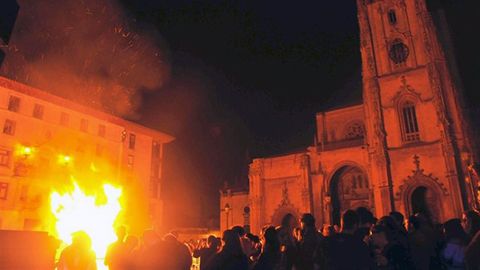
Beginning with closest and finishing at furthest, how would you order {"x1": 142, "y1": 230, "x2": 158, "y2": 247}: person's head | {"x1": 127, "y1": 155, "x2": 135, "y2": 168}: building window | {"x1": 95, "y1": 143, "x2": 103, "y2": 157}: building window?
{"x1": 142, "y1": 230, "x2": 158, "y2": 247}: person's head → {"x1": 95, "y1": 143, "x2": 103, "y2": 157}: building window → {"x1": 127, "y1": 155, "x2": 135, "y2": 168}: building window

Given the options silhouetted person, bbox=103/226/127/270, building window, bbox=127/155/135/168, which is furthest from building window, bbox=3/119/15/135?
silhouetted person, bbox=103/226/127/270

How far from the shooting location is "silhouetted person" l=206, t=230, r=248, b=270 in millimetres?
4938

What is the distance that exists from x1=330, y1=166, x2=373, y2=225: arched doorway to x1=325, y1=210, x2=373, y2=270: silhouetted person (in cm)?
2679

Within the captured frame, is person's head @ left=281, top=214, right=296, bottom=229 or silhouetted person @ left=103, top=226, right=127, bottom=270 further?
person's head @ left=281, top=214, right=296, bottom=229

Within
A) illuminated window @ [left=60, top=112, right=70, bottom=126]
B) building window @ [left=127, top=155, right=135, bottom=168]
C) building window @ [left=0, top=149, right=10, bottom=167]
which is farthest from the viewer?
building window @ [left=127, top=155, right=135, bottom=168]

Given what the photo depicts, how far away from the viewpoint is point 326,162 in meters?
Answer: 33.0

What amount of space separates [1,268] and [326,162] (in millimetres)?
29136

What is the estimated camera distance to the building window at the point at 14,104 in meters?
28.3

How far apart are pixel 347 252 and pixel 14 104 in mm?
31869

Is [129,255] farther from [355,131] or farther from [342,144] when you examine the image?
[355,131]

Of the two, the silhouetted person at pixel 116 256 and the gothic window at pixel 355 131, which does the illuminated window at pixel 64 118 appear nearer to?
the gothic window at pixel 355 131

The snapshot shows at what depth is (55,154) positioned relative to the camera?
30328mm

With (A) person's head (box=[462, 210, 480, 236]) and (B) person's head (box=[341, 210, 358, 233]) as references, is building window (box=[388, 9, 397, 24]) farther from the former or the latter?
(B) person's head (box=[341, 210, 358, 233])

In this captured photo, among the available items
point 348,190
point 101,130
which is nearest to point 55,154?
point 101,130
